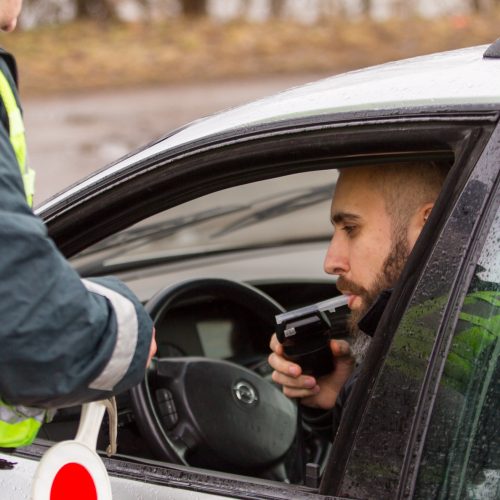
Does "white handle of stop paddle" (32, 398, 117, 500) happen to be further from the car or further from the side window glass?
the side window glass

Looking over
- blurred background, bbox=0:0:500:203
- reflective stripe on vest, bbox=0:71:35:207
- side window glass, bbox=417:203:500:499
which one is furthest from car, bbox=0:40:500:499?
blurred background, bbox=0:0:500:203

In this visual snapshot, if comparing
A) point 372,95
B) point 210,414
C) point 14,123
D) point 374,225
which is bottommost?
point 210,414

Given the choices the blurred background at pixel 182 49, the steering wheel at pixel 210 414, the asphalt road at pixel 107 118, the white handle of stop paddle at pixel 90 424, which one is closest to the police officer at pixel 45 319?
the white handle of stop paddle at pixel 90 424

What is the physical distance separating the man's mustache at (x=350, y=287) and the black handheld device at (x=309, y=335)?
0.33 ft

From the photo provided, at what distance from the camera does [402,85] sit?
1.74 metres

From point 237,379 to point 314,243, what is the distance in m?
1.09

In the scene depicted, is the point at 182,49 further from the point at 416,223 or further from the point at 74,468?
the point at 74,468

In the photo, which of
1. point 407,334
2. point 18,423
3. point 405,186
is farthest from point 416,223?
point 18,423

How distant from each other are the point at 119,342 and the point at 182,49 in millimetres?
14428

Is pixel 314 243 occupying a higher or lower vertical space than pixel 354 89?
lower

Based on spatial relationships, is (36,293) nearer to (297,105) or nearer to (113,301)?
(113,301)

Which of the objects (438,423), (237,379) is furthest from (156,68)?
(438,423)

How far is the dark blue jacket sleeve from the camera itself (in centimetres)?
140

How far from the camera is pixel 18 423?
5.30 feet
